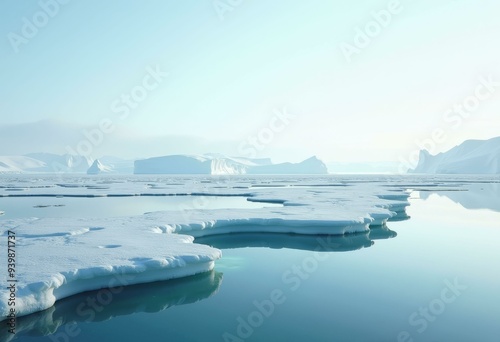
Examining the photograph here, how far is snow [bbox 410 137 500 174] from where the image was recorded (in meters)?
86.6

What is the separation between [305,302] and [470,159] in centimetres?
A: 10030

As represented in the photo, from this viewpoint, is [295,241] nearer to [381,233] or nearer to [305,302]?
[381,233]

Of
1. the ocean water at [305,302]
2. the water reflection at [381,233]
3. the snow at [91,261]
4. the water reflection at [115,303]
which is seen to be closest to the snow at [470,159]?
the water reflection at [381,233]

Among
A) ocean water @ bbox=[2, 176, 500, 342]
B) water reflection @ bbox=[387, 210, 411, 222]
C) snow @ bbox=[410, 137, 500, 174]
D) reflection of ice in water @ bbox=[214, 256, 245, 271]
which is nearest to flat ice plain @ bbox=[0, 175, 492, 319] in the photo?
ocean water @ bbox=[2, 176, 500, 342]

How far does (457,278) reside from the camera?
6.74 meters

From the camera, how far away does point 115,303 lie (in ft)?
17.8

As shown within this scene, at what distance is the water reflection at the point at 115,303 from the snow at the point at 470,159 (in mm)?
94372

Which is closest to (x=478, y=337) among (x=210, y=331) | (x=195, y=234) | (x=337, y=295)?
(x=337, y=295)

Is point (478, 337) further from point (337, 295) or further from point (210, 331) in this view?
point (210, 331)

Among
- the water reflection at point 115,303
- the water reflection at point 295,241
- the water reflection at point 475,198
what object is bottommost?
the water reflection at point 115,303

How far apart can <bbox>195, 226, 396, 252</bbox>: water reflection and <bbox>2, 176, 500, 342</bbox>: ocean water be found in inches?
11.8

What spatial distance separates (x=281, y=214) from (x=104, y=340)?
7646mm

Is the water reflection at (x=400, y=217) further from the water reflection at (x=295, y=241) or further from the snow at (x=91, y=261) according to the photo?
the snow at (x=91, y=261)

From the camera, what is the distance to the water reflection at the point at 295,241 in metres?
9.26
